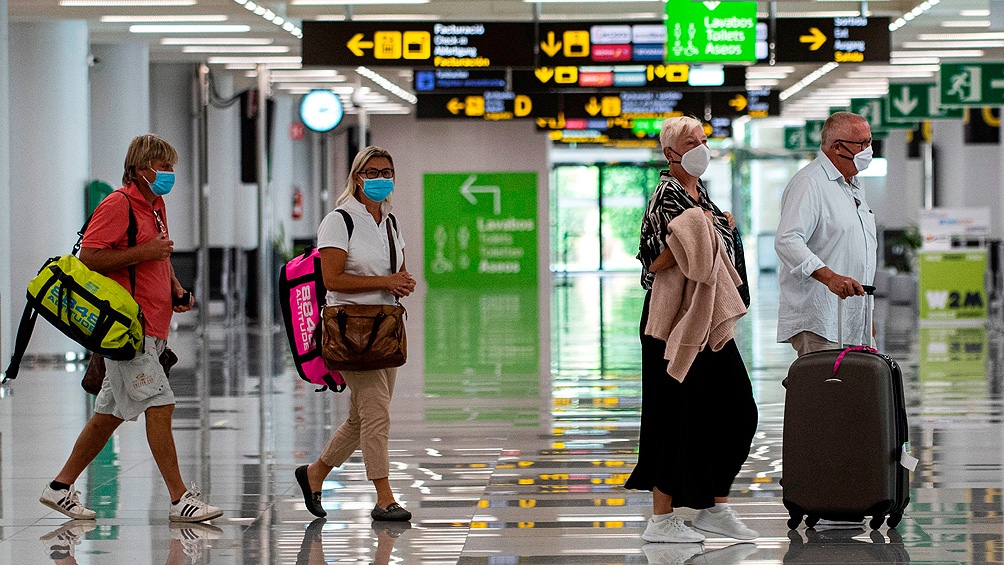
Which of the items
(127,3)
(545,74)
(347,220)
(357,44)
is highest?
(127,3)

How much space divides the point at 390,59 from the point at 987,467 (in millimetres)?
7785

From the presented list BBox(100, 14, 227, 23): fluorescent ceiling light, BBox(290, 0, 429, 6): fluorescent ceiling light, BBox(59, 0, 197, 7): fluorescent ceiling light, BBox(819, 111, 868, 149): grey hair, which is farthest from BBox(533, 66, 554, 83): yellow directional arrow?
BBox(819, 111, 868, 149): grey hair

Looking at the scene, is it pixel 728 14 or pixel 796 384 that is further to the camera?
pixel 728 14

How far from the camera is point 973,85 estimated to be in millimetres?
17469

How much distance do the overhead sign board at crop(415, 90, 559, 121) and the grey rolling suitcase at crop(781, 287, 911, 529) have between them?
13.9m

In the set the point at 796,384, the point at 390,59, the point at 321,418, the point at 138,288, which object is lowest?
the point at 321,418

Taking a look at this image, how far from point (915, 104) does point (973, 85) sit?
2.85 metres

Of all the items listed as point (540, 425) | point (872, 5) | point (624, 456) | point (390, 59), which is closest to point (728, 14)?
point (872, 5)

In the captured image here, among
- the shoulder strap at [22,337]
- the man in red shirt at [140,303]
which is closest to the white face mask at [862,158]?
the man in red shirt at [140,303]

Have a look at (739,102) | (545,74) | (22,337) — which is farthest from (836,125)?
(739,102)

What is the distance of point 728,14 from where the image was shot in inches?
531

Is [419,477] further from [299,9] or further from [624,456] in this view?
[299,9]

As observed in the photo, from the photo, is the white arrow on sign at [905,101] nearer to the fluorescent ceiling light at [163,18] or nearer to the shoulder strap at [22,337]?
the fluorescent ceiling light at [163,18]

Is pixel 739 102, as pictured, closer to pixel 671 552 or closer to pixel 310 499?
pixel 310 499
